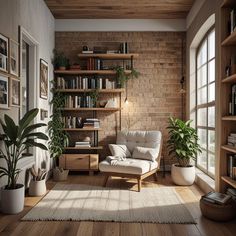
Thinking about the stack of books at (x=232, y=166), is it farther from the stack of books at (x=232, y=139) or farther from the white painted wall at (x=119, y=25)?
the white painted wall at (x=119, y=25)

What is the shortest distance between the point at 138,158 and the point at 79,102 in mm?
1625

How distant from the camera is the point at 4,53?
3.04 metres

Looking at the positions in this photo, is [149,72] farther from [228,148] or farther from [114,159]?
[228,148]

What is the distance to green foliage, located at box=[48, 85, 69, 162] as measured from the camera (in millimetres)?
4818

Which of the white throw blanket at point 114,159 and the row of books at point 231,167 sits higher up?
the row of books at point 231,167

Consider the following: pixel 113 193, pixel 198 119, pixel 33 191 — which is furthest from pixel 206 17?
pixel 33 191

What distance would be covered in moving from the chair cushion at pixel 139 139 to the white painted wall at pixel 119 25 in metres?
2.12

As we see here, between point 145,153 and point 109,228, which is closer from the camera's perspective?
point 109,228

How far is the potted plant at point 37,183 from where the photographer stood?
366 cm

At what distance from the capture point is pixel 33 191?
12.0 ft

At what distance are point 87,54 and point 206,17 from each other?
89.8 inches

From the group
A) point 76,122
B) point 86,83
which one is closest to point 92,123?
point 76,122

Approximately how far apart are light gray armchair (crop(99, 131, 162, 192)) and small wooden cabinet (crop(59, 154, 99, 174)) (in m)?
0.60

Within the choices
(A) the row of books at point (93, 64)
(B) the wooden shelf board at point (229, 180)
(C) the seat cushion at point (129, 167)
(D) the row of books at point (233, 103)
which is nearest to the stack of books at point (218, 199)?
(B) the wooden shelf board at point (229, 180)
